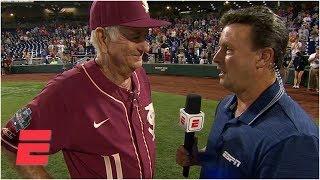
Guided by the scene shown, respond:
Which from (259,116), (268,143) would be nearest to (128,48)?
(259,116)

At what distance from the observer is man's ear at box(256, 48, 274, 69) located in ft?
6.82

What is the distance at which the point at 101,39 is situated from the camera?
244cm

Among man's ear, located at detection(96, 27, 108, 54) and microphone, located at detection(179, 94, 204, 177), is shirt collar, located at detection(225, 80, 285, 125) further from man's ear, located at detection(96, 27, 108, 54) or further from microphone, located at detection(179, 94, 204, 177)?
man's ear, located at detection(96, 27, 108, 54)

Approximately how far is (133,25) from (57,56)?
2564 cm

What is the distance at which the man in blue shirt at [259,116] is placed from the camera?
1769 millimetres

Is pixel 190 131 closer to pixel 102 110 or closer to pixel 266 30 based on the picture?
pixel 102 110

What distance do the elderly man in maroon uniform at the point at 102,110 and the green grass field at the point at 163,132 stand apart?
0.42 m

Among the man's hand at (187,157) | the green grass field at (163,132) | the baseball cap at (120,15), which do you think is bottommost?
the green grass field at (163,132)

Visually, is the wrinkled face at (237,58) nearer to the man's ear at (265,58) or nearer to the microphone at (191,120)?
the man's ear at (265,58)

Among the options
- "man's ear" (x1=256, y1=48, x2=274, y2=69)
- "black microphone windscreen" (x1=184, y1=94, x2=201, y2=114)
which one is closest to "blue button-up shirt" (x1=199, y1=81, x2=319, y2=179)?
"man's ear" (x1=256, y1=48, x2=274, y2=69)

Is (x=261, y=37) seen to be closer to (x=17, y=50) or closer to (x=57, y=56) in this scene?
(x=57, y=56)

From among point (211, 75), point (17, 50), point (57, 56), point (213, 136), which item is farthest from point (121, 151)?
point (17, 50)

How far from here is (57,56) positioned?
26844 millimetres

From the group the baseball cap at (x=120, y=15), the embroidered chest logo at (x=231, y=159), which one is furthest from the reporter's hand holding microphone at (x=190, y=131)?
the baseball cap at (x=120, y=15)
